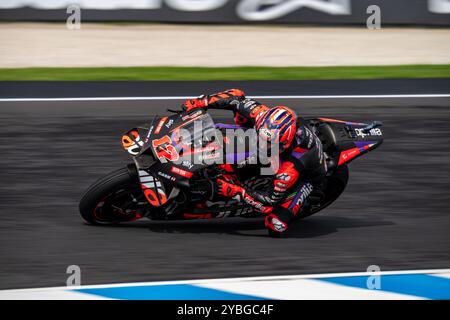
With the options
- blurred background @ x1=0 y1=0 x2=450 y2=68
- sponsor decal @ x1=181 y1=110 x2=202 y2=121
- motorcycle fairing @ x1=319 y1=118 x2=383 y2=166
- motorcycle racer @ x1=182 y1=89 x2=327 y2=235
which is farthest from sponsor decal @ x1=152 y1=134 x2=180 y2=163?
blurred background @ x1=0 y1=0 x2=450 y2=68

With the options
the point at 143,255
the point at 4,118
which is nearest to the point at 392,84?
the point at 4,118

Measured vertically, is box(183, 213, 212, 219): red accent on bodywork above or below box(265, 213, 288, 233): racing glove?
above

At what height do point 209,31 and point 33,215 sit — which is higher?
point 209,31

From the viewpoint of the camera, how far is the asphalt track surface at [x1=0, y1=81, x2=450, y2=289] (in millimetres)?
7125

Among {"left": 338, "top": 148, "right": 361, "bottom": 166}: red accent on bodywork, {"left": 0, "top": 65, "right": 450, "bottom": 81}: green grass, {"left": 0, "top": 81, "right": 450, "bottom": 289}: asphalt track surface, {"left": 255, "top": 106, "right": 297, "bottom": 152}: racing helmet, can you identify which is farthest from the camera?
{"left": 0, "top": 65, "right": 450, "bottom": 81}: green grass

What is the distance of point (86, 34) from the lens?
16.8 meters

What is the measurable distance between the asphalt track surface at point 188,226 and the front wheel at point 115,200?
4.8 inches

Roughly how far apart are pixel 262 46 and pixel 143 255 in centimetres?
951

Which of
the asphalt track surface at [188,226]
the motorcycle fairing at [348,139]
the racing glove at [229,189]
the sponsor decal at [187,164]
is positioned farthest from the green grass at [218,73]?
the sponsor decal at [187,164]

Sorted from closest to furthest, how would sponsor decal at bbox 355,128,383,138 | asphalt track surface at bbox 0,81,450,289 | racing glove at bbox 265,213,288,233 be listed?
asphalt track surface at bbox 0,81,450,289 → racing glove at bbox 265,213,288,233 → sponsor decal at bbox 355,128,383,138

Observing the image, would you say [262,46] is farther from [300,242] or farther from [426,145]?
[300,242]

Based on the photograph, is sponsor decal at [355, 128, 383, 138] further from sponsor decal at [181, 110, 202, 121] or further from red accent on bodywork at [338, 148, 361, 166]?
sponsor decal at [181, 110, 202, 121]

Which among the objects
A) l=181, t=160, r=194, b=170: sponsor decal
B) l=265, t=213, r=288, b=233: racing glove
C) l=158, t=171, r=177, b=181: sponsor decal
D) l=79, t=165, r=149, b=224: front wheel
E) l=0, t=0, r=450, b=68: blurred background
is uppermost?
l=0, t=0, r=450, b=68: blurred background

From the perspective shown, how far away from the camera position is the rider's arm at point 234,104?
7742 millimetres
